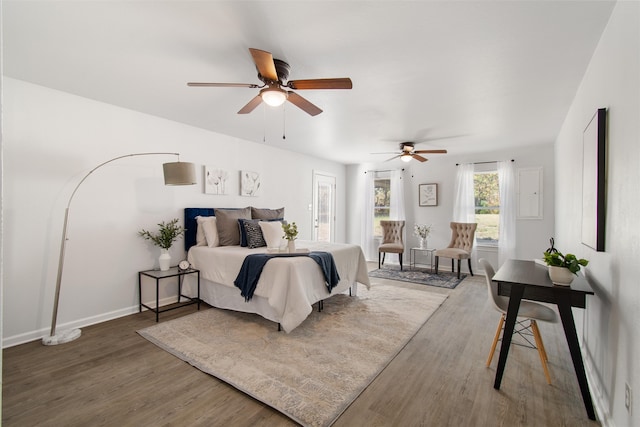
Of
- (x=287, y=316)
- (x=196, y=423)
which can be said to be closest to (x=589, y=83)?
(x=287, y=316)

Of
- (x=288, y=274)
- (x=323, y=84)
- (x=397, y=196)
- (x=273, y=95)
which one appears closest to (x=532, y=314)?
(x=288, y=274)

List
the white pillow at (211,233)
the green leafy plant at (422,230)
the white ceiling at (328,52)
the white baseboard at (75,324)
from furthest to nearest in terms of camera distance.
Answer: the green leafy plant at (422,230)
the white pillow at (211,233)
the white baseboard at (75,324)
the white ceiling at (328,52)

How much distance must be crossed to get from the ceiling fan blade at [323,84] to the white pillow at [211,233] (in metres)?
2.41

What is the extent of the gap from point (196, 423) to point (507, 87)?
3722 mm

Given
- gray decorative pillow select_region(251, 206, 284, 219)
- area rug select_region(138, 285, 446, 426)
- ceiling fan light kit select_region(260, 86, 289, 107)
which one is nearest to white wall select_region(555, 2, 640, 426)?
area rug select_region(138, 285, 446, 426)

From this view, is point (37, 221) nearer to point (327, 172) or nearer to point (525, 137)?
point (327, 172)

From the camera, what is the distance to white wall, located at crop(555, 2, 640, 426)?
5.38 ft

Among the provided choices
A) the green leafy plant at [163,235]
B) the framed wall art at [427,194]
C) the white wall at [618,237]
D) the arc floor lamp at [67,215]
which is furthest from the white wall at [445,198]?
the arc floor lamp at [67,215]

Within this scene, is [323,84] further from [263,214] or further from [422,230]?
[422,230]

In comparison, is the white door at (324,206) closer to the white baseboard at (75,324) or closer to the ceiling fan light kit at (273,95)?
the white baseboard at (75,324)

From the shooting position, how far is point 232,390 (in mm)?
2361

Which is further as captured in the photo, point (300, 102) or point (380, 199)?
point (380, 199)

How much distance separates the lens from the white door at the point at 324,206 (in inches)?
272

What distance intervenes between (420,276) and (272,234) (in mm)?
3066
